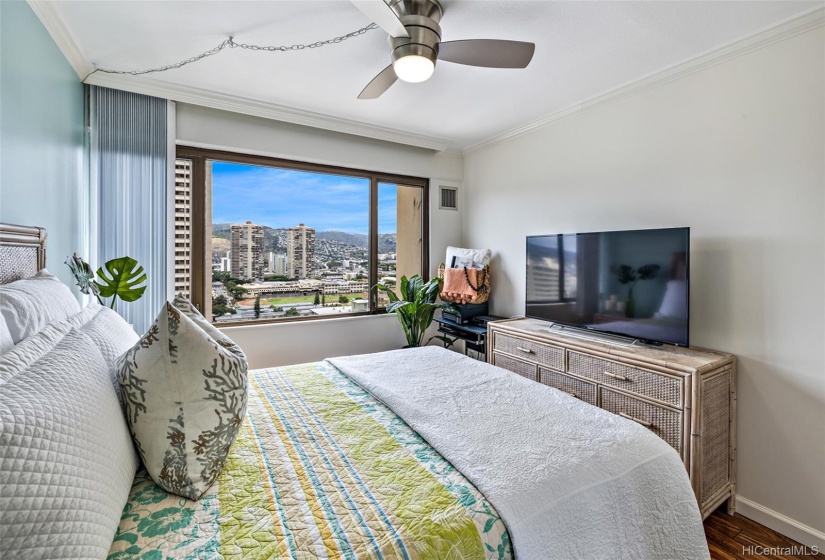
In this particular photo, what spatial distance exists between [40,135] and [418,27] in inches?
74.9

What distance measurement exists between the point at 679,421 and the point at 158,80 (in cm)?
379

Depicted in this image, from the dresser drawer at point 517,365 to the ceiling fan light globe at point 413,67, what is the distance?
2029 millimetres

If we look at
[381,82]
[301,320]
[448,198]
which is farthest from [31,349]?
[448,198]

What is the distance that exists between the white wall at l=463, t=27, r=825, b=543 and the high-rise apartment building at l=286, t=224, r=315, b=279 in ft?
8.69

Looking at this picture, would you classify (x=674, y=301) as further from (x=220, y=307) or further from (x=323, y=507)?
(x=220, y=307)

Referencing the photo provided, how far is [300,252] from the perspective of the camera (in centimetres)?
369

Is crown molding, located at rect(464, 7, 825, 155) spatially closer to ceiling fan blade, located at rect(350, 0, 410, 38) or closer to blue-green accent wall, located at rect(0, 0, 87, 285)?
ceiling fan blade, located at rect(350, 0, 410, 38)

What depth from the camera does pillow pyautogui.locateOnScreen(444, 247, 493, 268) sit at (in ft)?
12.6

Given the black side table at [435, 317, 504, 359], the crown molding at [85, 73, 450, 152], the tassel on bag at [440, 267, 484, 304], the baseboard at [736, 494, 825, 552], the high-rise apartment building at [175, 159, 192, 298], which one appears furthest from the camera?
the tassel on bag at [440, 267, 484, 304]

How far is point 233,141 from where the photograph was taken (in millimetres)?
3145

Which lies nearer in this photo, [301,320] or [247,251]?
[247,251]

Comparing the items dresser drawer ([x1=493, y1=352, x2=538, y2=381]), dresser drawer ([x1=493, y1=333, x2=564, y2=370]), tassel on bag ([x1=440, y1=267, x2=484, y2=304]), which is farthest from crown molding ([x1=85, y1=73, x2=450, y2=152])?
dresser drawer ([x1=493, y1=352, x2=538, y2=381])

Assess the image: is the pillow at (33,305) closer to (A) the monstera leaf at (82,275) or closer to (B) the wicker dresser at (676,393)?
(A) the monstera leaf at (82,275)

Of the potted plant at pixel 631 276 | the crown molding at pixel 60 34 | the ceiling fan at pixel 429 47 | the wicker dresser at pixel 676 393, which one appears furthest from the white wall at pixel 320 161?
the potted plant at pixel 631 276
